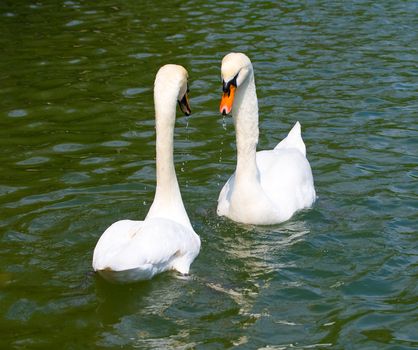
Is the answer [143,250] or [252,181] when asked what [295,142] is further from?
[143,250]

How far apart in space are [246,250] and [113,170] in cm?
255

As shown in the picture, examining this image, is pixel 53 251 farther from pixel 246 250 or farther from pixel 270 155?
pixel 270 155

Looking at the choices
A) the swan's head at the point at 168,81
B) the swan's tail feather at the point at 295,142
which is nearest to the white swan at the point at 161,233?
the swan's head at the point at 168,81

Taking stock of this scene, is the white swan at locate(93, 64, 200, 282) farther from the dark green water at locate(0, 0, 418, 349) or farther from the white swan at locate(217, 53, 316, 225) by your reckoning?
the white swan at locate(217, 53, 316, 225)

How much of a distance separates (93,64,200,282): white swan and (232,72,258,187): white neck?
3.23ft

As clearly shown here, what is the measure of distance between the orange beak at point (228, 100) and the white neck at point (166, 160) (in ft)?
1.82

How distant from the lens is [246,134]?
8680 millimetres

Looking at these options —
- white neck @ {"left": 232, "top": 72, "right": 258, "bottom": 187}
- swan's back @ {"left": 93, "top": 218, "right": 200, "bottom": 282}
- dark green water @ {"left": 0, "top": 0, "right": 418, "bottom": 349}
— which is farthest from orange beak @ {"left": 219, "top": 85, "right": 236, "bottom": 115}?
dark green water @ {"left": 0, "top": 0, "right": 418, "bottom": 349}

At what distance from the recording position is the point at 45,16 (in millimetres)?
17234

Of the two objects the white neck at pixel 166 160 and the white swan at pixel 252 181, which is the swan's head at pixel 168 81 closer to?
the white neck at pixel 166 160

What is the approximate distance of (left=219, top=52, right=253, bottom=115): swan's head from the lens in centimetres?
795

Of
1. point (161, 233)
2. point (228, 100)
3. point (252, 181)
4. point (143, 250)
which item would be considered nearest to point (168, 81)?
point (228, 100)

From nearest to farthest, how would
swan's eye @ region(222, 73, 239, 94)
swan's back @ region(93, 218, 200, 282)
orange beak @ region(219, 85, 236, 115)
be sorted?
swan's back @ region(93, 218, 200, 282) < orange beak @ region(219, 85, 236, 115) < swan's eye @ region(222, 73, 239, 94)

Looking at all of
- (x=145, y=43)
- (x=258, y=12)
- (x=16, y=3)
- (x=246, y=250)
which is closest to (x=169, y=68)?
(x=246, y=250)
